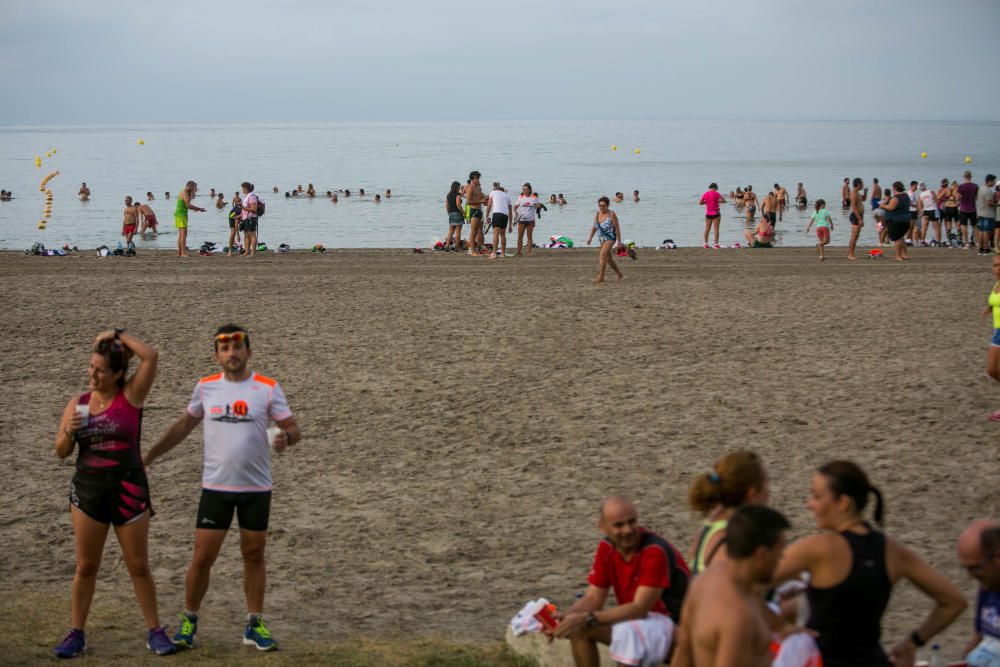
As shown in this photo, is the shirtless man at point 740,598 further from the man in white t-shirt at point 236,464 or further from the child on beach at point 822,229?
the child on beach at point 822,229

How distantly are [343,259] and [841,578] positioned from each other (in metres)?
20.0

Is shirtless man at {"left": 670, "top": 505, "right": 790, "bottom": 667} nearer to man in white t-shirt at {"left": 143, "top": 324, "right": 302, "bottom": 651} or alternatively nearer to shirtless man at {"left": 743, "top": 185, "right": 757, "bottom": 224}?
man in white t-shirt at {"left": 143, "top": 324, "right": 302, "bottom": 651}

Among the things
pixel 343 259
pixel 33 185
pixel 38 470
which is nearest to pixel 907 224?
pixel 343 259

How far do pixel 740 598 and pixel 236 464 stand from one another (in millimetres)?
3129

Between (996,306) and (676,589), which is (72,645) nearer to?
(676,589)

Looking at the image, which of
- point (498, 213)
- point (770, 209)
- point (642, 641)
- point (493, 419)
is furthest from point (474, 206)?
point (642, 641)

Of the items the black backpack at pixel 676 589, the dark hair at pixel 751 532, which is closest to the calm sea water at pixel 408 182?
the black backpack at pixel 676 589

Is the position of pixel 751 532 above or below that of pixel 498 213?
below

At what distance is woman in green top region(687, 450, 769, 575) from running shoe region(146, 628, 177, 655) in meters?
2.94

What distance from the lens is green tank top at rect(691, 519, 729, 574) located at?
14.5 ft

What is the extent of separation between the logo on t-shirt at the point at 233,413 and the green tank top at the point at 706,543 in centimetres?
252

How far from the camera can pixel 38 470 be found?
30.7ft

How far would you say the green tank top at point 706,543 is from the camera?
14.5ft

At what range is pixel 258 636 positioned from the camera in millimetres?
6039
